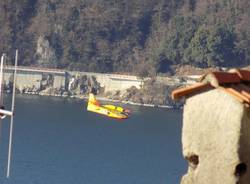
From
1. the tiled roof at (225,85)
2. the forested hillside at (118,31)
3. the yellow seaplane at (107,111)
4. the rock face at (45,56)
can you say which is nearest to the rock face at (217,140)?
the tiled roof at (225,85)

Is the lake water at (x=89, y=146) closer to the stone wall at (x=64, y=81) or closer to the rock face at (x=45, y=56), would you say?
the stone wall at (x=64, y=81)

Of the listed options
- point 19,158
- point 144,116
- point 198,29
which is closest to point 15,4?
point 198,29

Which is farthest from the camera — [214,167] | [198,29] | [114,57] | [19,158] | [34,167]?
[114,57]

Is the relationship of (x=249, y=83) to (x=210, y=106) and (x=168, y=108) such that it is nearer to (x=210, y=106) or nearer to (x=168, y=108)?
(x=210, y=106)

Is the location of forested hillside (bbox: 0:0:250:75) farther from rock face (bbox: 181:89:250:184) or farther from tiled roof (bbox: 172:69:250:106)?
rock face (bbox: 181:89:250:184)

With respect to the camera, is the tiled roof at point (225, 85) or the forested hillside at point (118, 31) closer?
the tiled roof at point (225, 85)
